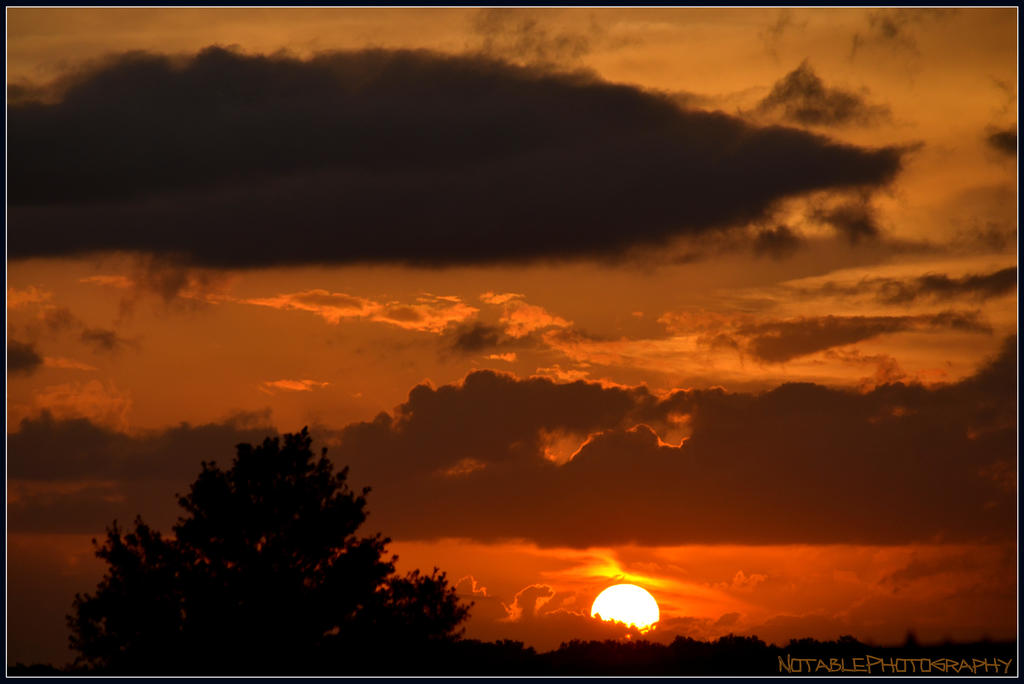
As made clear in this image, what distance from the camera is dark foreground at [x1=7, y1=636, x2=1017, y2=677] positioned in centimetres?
4503

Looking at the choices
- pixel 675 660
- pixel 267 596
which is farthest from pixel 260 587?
pixel 675 660

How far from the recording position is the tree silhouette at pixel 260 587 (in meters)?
56.9

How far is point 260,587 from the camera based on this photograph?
5744 centimetres

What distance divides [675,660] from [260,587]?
57.3ft

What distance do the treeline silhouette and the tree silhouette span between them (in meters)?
0.05

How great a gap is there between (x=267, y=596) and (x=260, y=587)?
0.46 m

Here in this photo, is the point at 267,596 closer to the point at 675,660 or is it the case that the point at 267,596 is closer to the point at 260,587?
the point at 260,587

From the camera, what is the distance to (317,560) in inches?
2331

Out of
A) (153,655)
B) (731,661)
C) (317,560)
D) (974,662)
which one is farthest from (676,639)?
(153,655)

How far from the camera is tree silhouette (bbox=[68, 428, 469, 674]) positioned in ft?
187

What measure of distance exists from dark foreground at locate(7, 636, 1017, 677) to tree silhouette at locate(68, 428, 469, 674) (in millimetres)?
1393

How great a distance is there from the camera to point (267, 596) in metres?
57.3

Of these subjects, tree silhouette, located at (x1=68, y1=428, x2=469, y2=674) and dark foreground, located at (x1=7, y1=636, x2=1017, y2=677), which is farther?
tree silhouette, located at (x1=68, y1=428, x2=469, y2=674)

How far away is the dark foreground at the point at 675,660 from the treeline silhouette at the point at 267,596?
0.62 feet
